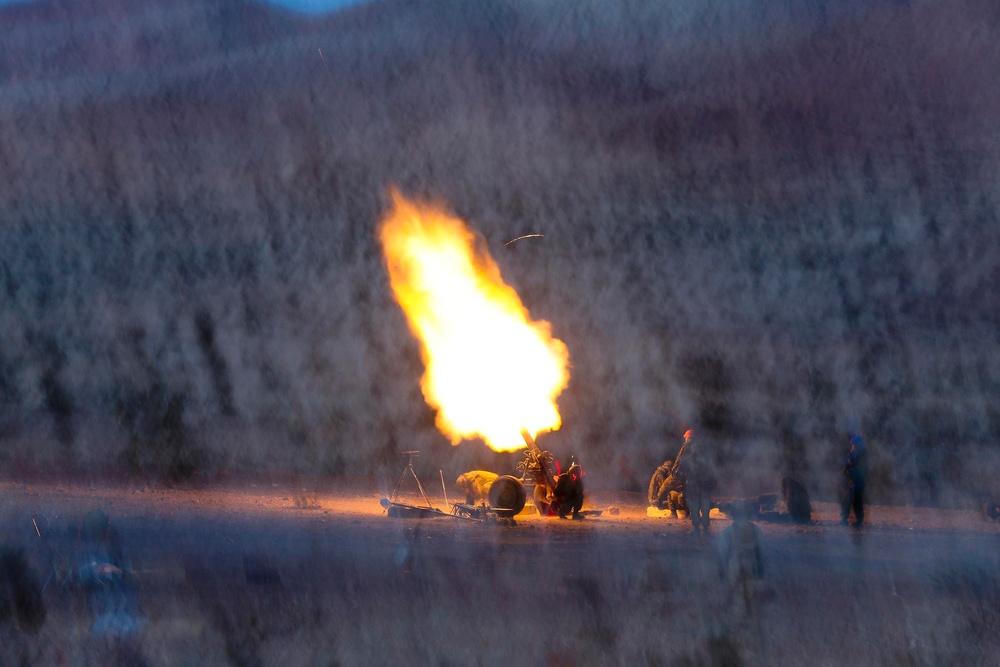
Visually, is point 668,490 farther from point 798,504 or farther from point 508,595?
point 508,595

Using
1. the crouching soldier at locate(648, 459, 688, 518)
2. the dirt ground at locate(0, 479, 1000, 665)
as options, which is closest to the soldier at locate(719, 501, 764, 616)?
the dirt ground at locate(0, 479, 1000, 665)

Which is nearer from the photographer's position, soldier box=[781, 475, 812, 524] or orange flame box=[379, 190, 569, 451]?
soldier box=[781, 475, 812, 524]

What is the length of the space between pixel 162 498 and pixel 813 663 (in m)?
10.8

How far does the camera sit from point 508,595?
7.03m

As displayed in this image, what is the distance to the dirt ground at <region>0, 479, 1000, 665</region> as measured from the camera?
5.66 m

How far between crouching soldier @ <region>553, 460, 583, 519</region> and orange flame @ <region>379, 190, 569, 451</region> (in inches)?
36.5

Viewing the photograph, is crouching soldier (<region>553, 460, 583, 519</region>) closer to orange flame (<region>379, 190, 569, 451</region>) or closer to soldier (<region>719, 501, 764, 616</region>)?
orange flame (<region>379, 190, 569, 451</region>)

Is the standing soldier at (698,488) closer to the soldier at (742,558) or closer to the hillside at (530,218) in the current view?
the hillside at (530,218)

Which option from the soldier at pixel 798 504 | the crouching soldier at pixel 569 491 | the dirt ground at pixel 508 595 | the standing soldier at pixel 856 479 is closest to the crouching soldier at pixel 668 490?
the dirt ground at pixel 508 595

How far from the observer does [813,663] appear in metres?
5.30

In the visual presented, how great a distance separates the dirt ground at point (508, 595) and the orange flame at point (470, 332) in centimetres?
195

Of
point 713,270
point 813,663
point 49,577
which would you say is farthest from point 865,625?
point 713,270

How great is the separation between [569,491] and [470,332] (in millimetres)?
2519

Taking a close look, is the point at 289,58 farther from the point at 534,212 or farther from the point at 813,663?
the point at 813,663
